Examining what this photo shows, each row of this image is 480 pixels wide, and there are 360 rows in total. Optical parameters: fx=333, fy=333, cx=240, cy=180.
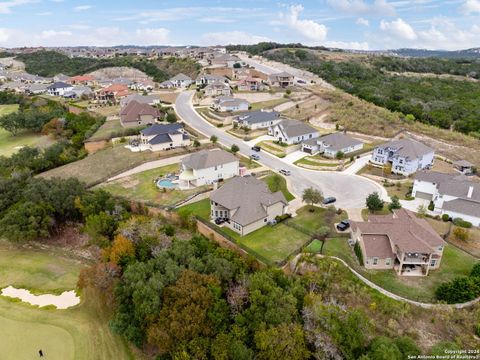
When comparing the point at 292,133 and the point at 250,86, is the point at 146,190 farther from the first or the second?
the point at 250,86

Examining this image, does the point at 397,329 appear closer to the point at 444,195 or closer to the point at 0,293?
the point at 444,195

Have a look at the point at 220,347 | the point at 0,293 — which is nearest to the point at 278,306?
the point at 220,347

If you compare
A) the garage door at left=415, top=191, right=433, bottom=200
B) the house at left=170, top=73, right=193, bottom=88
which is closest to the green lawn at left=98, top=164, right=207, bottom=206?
the garage door at left=415, top=191, right=433, bottom=200

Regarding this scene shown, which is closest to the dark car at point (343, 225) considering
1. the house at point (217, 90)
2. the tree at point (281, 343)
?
the tree at point (281, 343)

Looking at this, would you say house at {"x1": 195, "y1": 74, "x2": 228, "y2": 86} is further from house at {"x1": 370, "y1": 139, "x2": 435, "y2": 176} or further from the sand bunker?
the sand bunker

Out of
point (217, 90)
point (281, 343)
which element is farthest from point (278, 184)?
point (217, 90)

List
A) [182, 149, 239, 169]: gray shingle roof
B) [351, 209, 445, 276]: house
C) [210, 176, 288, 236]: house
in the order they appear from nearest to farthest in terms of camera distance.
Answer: [351, 209, 445, 276]: house
[210, 176, 288, 236]: house
[182, 149, 239, 169]: gray shingle roof
